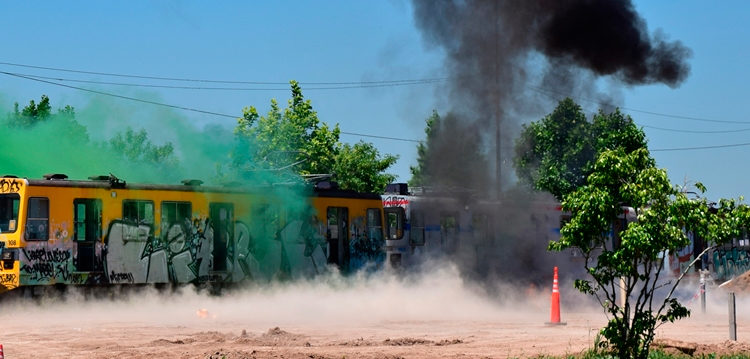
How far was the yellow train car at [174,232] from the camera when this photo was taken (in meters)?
20.7

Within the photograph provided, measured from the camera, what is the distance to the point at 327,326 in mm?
20594

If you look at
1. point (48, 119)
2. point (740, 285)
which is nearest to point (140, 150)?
point (48, 119)

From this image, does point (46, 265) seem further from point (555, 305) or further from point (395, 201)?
point (395, 201)

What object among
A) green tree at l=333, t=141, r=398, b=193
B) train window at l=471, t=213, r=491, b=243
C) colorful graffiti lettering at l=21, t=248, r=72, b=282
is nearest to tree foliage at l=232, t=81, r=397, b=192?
green tree at l=333, t=141, r=398, b=193

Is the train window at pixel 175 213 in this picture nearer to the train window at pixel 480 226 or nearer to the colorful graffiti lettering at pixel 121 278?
the colorful graffiti lettering at pixel 121 278

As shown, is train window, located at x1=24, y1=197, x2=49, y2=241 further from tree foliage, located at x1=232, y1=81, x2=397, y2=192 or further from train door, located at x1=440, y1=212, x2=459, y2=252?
tree foliage, located at x1=232, y1=81, x2=397, y2=192

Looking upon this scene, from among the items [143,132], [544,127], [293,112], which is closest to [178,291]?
[143,132]

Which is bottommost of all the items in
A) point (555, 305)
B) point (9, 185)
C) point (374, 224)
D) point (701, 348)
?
point (701, 348)

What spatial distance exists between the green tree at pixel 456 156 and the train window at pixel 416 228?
467 cm

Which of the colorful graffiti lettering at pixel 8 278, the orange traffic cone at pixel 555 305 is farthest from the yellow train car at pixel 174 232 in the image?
the orange traffic cone at pixel 555 305

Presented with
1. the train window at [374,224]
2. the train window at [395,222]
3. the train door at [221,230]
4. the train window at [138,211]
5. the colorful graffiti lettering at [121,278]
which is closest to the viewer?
the colorful graffiti lettering at [121,278]

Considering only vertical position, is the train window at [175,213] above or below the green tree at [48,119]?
below

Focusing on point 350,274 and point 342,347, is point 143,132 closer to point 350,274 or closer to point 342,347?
point 350,274

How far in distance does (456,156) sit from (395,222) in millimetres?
7043
